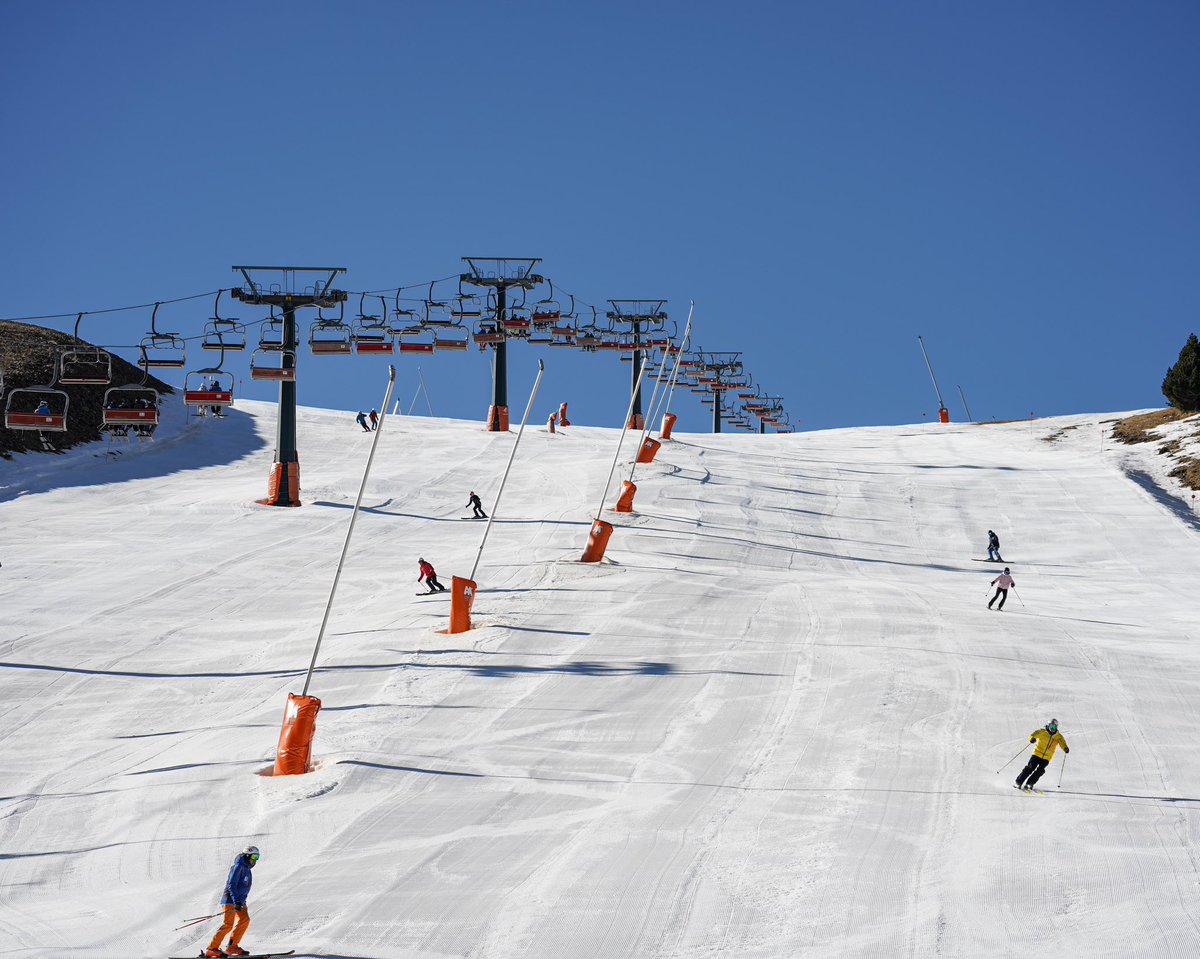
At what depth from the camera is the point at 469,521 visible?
1566 inches

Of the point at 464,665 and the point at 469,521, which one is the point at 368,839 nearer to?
the point at 464,665

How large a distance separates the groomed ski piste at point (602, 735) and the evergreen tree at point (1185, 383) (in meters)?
18.8

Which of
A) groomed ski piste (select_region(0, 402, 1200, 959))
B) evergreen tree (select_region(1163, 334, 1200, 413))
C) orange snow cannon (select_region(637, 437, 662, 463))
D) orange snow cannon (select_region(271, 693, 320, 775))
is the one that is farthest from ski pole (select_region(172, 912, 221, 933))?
evergreen tree (select_region(1163, 334, 1200, 413))

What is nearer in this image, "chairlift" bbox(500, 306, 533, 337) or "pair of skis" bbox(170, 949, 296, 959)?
"pair of skis" bbox(170, 949, 296, 959)

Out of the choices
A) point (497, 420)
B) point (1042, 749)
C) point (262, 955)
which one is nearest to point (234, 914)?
point (262, 955)

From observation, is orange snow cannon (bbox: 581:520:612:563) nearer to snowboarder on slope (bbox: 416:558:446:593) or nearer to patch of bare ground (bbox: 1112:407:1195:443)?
snowboarder on slope (bbox: 416:558:446:593)

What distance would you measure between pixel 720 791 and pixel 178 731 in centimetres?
859

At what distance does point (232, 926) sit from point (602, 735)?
25.3 feet

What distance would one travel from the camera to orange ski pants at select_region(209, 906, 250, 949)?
11.5 m

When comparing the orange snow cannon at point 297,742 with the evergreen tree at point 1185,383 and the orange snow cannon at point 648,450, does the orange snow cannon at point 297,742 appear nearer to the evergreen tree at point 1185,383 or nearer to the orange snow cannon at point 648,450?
the orange snow cannon at point 648,450

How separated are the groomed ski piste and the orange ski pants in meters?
0.48

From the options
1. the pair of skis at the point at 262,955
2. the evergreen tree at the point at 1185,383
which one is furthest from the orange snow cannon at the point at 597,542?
the evergreen tree at the point at 1185,383

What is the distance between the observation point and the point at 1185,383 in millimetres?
57312

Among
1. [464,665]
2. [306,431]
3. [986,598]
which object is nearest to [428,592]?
[464,665]
